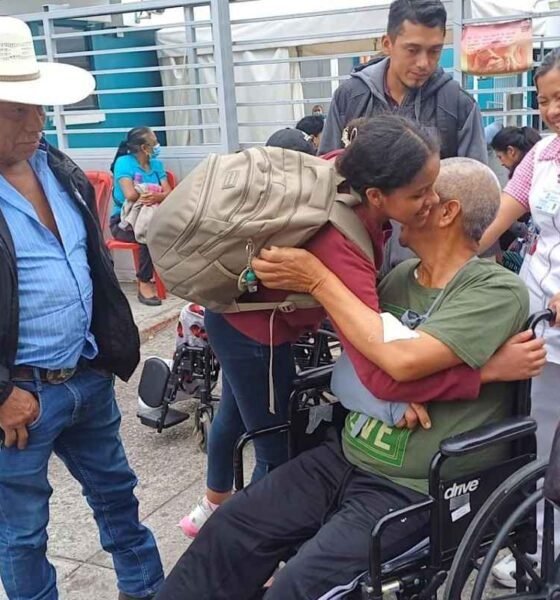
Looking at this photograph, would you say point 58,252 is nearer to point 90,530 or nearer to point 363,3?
point 90,530

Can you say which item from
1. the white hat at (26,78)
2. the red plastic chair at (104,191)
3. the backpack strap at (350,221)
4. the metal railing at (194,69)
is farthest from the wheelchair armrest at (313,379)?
the red plastic chair at (104,191)

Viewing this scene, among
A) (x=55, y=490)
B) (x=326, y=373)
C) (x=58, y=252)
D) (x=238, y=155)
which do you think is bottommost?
(x=55, y=490)

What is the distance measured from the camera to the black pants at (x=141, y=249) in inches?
257

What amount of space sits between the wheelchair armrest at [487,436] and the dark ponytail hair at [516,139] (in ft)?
11.3

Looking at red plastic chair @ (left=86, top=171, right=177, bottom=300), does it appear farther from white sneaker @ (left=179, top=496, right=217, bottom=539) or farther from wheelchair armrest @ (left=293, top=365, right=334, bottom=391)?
wheelchair armrest @ (left=293, top=365, right=334, bottom=391)

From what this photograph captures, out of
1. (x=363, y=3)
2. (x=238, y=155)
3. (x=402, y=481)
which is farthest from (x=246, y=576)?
(x=363, y=3)

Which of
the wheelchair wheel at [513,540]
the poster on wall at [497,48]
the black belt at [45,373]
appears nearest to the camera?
the wheelchair wheel at [513,540]

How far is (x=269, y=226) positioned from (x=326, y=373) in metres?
0.61

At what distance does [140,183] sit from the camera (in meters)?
6.58

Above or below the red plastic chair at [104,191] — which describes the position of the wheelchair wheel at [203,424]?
below

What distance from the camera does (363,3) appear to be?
891 centimetres

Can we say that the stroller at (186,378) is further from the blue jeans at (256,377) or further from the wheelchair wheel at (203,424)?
the blue jeans at (256,377)

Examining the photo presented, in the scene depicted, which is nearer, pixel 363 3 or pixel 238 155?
pixel 238 155

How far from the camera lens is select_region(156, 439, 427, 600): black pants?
1922 millimetres
